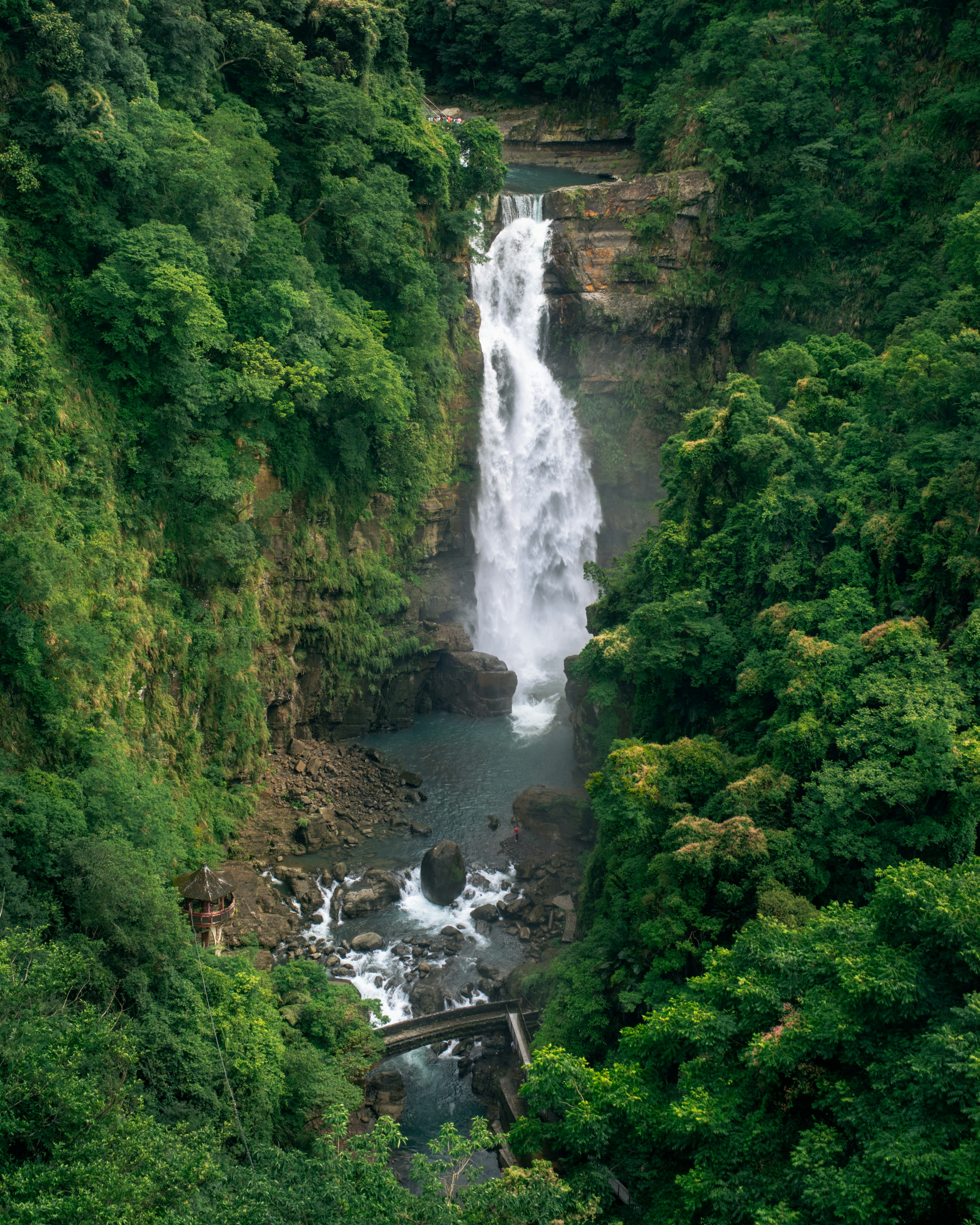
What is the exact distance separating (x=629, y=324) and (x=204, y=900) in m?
24.8

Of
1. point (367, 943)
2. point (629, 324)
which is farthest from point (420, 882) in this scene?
point (629, 324)

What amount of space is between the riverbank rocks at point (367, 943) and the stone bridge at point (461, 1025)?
214 cm

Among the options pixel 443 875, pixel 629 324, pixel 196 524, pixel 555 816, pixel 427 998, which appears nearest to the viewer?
pixel 427 998

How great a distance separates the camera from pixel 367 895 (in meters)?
22.7

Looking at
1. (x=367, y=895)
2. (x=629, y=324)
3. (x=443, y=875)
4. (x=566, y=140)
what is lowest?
(x=367, y=895)

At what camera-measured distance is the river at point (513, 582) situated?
25328mm

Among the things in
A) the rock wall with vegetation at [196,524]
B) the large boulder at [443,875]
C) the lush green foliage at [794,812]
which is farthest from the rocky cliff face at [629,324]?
Result: the large boulder at [443,875]

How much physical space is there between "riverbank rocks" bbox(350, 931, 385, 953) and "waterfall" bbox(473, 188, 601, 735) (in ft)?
37.3

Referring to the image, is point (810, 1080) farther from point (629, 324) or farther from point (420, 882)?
point (629, 324)

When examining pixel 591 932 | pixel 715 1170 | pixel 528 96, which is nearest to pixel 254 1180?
pixel 715 1170

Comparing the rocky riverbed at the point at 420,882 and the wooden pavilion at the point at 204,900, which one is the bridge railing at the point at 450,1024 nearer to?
the rocky riverbed at the point at 420,882

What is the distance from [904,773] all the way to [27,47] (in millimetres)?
21131

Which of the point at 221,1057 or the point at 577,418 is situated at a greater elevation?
the point at 577,418

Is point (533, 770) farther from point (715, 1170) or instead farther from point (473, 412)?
point (715, 1170)
